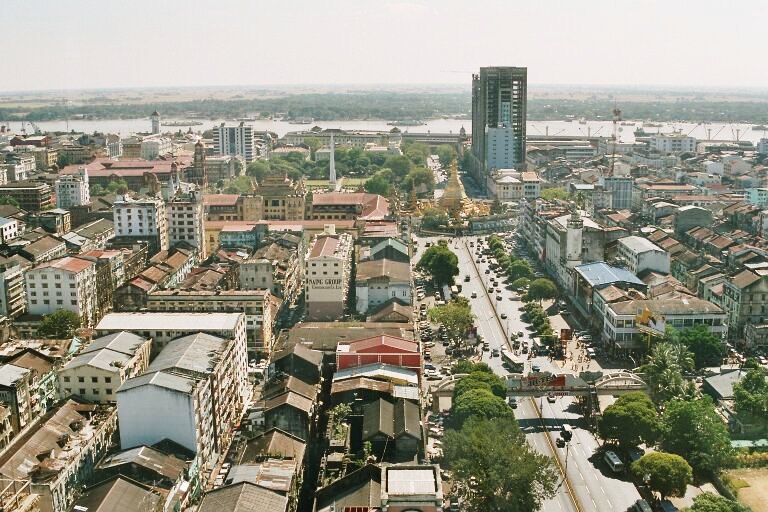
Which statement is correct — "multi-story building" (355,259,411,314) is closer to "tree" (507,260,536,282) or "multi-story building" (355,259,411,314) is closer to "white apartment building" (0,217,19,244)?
"tree" (507,260,536,282)

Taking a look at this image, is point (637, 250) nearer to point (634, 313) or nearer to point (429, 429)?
point (634, 313)

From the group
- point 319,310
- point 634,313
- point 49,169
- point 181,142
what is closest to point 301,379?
Result: point 319,310

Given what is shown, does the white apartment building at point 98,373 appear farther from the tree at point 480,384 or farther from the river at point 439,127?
the river at point 439,127

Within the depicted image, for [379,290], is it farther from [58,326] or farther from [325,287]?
[58,326]

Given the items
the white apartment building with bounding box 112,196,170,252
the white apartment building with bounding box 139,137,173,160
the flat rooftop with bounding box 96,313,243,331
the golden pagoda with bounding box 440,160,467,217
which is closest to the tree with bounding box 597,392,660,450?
the flat rooftop with bounding box 96,313,243,331

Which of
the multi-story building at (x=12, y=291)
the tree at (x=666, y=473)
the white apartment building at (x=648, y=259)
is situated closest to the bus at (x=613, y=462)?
the tree at (x=666, y=473)

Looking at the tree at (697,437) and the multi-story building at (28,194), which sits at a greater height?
the multi-story building at (28,194)

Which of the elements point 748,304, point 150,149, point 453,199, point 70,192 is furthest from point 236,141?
point 748,304
